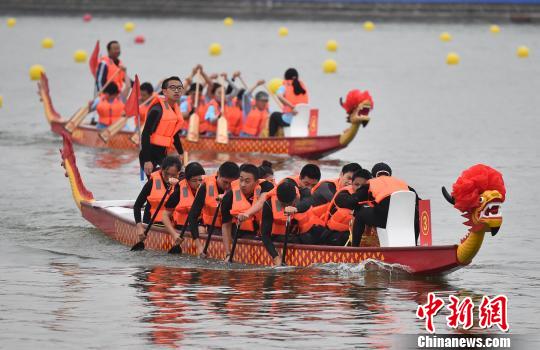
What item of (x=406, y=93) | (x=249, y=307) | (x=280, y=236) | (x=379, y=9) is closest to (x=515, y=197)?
(x=280, y=236)

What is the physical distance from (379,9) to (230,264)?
4048 cm

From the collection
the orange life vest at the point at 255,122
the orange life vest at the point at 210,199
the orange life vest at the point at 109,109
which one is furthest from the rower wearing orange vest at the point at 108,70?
the orange life vest at the point at 210,199

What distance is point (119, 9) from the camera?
5656 cm

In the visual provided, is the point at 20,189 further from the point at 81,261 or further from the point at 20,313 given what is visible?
the point at 20,313

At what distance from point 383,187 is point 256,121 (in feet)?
37.4

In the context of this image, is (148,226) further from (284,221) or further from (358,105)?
(358,105)

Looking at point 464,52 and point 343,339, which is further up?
point 464,52

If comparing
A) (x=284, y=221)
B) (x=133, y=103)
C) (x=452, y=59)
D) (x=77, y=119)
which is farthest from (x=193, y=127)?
(x=452, y=59)

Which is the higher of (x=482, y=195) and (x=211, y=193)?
(x=211, y=193)

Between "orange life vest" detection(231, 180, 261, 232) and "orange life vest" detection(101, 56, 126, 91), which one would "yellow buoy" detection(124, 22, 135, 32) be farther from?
"orange life vest" detection(231, 180, 261, 232)

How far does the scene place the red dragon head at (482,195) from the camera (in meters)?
12.9

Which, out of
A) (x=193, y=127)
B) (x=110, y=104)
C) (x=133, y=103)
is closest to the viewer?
(x=133, y=103)

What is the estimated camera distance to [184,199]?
15516 millimetres

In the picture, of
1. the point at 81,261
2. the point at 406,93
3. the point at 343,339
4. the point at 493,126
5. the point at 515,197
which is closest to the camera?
the point at 343,339
